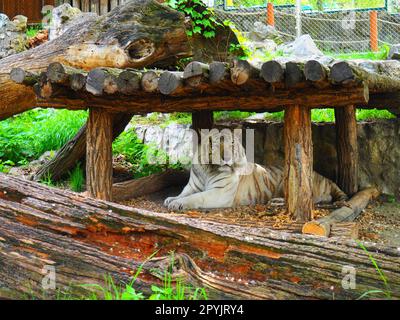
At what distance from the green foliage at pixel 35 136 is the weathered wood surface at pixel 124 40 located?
7.11ft

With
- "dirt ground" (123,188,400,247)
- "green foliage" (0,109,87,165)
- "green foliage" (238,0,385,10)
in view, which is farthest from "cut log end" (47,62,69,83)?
"green foliage" (238,0,385,10)

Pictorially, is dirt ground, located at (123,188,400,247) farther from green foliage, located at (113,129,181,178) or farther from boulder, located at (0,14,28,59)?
boulder, located at (0,14,28,59)

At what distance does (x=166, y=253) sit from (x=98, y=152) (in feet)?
9.68

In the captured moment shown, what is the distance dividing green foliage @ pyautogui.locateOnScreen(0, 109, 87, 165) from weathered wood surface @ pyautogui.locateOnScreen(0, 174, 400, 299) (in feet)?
17.2

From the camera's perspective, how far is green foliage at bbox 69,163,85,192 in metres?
6.89

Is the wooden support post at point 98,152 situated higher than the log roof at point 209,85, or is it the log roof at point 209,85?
the log roof at point 209,85

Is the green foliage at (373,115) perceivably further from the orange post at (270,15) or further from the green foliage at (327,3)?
the green foliage at (327,3)

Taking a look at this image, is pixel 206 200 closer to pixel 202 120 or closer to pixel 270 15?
pixel 202 120

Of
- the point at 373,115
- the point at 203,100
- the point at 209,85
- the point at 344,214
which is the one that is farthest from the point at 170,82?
the point at 373,115

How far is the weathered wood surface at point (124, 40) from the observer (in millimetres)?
6277

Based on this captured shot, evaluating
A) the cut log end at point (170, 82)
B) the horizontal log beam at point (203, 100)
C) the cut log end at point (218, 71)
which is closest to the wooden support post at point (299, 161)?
the horizontal log beam at point (203, 100)

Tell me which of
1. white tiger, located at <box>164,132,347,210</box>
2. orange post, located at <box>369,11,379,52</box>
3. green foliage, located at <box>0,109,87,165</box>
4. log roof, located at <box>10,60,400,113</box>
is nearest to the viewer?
log roof, located at <box>10,60,400,113</box>

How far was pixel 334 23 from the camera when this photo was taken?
48.3 ft

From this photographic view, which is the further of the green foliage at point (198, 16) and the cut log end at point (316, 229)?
the green foliage at point (198, 16)
